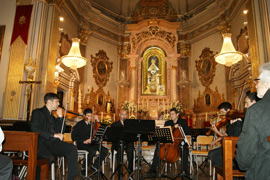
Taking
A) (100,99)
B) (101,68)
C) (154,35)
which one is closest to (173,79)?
(154,35)

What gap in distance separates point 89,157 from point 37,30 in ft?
17.9

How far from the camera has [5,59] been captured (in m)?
8.23

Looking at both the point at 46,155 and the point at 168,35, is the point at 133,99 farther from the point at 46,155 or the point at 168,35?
the point at 46,155

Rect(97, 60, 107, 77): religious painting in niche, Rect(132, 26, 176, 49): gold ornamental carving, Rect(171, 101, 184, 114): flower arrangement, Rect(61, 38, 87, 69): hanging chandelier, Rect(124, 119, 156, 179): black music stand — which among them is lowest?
Rect(124, 119, 156, 179): black music stand

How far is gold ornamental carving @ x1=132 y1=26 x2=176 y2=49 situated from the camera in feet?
46.9

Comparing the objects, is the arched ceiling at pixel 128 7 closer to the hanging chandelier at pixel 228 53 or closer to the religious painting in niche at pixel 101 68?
the religious painting in niche at pixel 101 68

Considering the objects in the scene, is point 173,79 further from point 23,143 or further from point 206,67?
point 23,143

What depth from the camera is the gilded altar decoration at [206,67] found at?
1244 centimetres

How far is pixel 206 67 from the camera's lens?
12.9 metres

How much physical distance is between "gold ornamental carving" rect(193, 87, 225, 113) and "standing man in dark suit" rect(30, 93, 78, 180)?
30.8ft

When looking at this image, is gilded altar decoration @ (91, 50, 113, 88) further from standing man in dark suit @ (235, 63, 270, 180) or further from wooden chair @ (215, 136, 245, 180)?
standing man in dark suit @ (235, 63, 270, 180)

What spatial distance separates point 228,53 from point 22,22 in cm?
762

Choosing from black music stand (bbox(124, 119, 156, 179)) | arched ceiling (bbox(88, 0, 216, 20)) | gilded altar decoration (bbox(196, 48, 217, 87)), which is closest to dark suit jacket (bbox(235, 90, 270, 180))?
black music stand (bbox(124, 119, 156, 179))

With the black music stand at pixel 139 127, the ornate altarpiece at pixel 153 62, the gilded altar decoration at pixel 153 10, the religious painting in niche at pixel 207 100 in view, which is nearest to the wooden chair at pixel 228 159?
the black music stand at pixel 139 127
